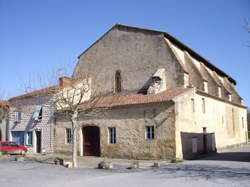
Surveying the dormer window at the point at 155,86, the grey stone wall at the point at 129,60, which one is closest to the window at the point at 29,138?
the grey stone wall at the point at 129,60

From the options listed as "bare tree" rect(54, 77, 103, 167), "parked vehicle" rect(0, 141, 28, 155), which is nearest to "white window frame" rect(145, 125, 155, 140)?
"bare tree" rect(54, 77, 103, 167)

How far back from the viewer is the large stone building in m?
16.6

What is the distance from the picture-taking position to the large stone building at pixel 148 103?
54.4ft

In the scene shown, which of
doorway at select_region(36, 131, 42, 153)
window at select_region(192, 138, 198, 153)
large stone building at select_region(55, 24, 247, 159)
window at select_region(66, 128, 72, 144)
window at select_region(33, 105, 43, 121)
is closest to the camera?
large stone building at select_region(55, 24, 247, 159)

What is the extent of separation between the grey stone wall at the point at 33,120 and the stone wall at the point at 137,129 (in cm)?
380

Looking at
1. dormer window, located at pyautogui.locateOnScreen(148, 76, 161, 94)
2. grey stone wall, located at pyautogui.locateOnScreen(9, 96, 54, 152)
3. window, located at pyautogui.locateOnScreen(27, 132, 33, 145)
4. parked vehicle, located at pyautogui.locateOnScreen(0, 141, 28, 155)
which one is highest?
dormer window, located at pyautogui.locateOnScreen(148, 76, 161, 94)

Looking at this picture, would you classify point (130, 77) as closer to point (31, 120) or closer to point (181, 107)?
point (181, 107)

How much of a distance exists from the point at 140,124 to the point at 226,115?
37.2 ft

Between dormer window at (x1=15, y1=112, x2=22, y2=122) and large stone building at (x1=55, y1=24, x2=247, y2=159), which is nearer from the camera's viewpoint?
large stone building at (x1=55, y1=24, x2=247, y2=159)

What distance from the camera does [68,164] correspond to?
1403 cm

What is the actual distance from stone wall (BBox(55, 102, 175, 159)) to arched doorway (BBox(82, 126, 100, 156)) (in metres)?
0.40

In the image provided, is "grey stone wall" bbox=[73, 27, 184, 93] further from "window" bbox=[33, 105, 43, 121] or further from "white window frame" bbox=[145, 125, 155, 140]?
"window" bbox=[33, 105, 43, 121]

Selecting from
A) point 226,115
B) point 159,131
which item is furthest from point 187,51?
point 159,131

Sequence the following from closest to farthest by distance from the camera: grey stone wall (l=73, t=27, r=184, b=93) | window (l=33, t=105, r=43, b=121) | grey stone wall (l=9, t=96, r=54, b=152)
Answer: grey stone wall (l=73, t=27, r=184, b=93) < grey stone wall (l=9, t=96, r=54, b=152) < window (l=33, t=105, r=43, b=121)
